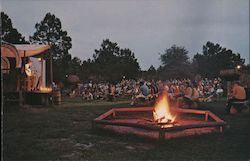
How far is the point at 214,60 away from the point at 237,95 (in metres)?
2.70

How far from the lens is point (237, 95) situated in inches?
328

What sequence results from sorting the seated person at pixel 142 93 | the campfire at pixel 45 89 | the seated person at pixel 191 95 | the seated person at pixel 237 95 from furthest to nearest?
1. the seated person at pixel 237 95
2. the seated person at pixel 191 95
3. the seated person at pixel 142 93
4. the campfire at pixel 45 89

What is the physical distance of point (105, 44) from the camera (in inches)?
215

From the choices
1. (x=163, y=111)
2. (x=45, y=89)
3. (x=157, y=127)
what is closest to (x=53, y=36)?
(x=45, y=89)

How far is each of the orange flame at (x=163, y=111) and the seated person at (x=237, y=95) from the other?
2213 mm

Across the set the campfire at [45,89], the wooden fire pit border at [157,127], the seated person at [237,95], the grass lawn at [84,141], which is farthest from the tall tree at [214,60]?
the campfire at [45,89]

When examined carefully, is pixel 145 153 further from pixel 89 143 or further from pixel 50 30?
pixel 50 30

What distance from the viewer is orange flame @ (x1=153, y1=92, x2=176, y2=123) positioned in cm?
591

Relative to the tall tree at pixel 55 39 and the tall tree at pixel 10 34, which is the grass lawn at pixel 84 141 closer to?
the tall tree at pixel 55 39

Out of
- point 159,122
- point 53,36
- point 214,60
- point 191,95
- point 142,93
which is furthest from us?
point 191,95

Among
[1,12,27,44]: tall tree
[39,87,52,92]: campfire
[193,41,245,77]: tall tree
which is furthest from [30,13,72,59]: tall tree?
[193,41,245,77]: tall tree

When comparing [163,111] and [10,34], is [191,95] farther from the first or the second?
[10,34]

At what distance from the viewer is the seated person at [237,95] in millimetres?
8094

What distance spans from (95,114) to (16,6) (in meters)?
2.51
